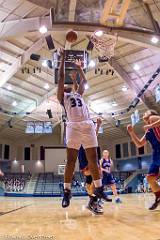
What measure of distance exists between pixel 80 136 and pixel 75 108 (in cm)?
40

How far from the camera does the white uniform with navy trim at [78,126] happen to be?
351cm

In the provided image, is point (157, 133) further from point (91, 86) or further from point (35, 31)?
point (91, 86)

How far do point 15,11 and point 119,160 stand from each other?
22.3 m

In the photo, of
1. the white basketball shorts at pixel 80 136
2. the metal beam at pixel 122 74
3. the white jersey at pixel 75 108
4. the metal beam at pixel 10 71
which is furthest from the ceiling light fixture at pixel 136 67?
the white basketball shorts at pixel 80 136

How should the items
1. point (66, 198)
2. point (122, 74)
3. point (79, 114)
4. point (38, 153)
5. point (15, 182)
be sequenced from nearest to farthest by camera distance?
point (66, 198) < point (79, 114) < point (122, 74) < point (15, 182) < point (38, 153)

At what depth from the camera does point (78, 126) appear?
3.55m

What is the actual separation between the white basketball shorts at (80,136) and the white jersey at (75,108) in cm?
9

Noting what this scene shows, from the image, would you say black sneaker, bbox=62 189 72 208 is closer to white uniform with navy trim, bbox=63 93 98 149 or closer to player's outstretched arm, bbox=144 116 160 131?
white uniform with navy trim, bbox=63 93 98 149

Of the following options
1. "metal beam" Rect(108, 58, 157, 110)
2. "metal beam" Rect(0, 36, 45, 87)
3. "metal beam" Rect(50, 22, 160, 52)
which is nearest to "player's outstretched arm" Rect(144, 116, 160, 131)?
"metal beam" Rect(50, 22, 160, 52)

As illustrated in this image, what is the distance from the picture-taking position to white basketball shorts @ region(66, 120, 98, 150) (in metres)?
3.51

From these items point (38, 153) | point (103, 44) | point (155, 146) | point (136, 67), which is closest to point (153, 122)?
point (155, 146)

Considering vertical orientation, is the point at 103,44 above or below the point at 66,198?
above

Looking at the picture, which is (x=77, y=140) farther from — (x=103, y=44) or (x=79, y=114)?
(x=103, y=44)

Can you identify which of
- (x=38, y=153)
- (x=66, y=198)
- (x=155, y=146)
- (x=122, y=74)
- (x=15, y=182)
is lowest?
(x=15, y=182)
